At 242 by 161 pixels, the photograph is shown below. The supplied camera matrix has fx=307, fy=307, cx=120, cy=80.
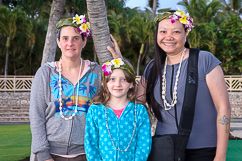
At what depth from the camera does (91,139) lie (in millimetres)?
2799

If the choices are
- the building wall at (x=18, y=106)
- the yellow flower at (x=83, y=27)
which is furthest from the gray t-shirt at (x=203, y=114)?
the building wall at (x=18, y=106)

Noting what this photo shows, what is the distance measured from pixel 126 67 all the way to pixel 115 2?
26.3m

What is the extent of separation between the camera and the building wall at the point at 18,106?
51.6ft

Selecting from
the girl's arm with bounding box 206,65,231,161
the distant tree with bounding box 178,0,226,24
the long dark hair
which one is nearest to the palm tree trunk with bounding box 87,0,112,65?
the long dark hair

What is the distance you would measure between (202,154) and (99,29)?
6.30 feet

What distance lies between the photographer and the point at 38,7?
1051 inches

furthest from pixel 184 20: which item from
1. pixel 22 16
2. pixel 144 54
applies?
pixel 144 54

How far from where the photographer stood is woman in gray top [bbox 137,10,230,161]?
2.66 metres

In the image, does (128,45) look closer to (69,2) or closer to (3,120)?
(69,2)

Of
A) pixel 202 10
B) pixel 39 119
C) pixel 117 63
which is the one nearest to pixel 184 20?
pixel 117 63

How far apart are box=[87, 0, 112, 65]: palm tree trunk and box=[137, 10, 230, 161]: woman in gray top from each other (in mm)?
826

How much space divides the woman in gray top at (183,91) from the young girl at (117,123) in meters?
0.18

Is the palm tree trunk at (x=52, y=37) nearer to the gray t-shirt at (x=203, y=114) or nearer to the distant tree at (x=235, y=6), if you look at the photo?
the gray t-shirt at (x=203, y=114)

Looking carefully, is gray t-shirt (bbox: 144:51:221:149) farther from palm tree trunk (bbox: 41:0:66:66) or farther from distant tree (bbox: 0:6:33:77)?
distant tree (bbox: 0:6:33:77)
